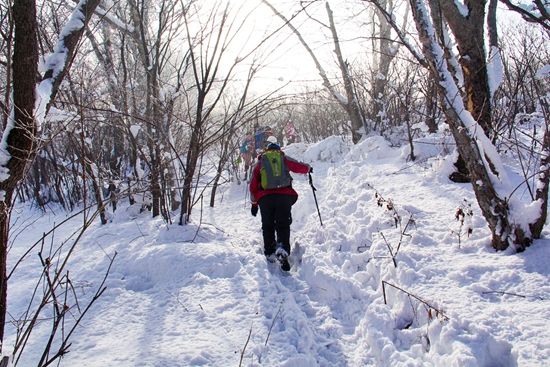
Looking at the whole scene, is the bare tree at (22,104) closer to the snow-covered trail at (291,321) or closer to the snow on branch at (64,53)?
the snow on branch at (64,53)

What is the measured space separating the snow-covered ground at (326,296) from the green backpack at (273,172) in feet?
2.61

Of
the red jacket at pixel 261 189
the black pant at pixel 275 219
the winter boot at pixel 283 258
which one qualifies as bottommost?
the winter boot at pixel 283 258

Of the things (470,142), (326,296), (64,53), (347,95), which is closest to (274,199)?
(326,296)

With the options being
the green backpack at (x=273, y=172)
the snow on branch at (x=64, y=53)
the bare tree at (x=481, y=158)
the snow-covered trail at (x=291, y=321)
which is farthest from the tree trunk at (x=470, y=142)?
the snow on branch at (x=64, y=53)

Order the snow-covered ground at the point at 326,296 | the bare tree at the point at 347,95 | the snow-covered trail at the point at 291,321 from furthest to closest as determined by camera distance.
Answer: the bare tree at the point at 347,95 < the snow-covered trail at the point at 291,321 < the snow-covered ground at the point at 326,296

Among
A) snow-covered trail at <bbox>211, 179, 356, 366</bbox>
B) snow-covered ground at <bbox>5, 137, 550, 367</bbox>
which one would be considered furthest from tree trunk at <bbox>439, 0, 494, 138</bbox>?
snow-covered trail at <bbox>211, 179, 356, 366</bbox>

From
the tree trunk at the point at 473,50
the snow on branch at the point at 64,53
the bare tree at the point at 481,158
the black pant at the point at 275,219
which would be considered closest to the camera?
the snow on branch at the point at 64,53

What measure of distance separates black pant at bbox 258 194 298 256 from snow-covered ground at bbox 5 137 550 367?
26 centimetres

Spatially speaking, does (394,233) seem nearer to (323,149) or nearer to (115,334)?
(115,334)

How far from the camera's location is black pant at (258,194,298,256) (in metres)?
4.66

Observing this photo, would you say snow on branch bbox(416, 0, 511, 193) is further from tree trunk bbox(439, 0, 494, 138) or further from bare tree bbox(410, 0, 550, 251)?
tree trunk bbox(439, 0, 494, 138)

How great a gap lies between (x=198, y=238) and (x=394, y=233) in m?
2.13

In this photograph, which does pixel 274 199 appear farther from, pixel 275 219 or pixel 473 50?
pixel 473 50

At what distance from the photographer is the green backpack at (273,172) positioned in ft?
15.4
